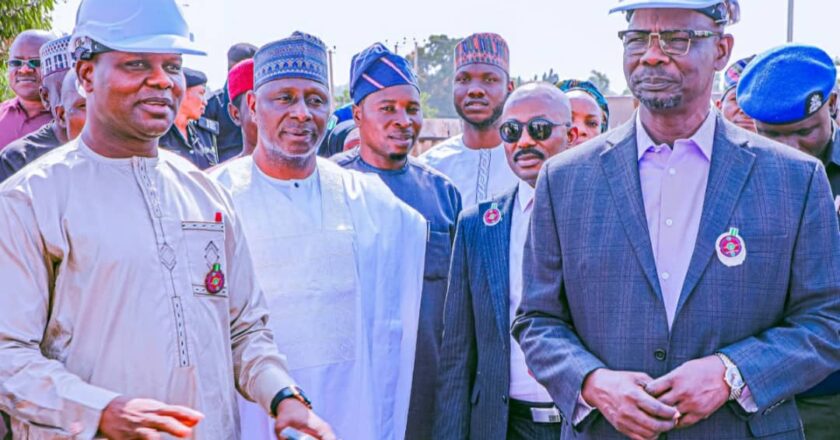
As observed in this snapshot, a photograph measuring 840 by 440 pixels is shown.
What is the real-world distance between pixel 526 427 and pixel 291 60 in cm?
195

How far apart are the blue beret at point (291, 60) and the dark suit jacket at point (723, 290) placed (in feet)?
6.16

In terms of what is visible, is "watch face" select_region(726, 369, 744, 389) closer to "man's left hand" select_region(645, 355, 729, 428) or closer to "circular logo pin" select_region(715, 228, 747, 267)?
"man's left hand" select_region(645, 355, 729, 428)

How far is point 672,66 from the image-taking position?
310cm

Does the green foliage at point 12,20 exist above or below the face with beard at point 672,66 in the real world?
above

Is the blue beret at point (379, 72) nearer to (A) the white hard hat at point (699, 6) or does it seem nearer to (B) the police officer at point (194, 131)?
(B) the police officer at point (194, 131)

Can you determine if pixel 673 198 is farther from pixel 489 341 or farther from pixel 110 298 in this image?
pixel 110 298

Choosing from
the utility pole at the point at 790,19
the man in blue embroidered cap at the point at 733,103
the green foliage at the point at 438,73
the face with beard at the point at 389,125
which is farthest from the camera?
the green foliage at the point at 438,73

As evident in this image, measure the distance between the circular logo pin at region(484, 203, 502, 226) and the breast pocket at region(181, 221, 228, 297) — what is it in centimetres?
133

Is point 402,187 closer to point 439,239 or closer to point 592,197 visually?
point 439,239

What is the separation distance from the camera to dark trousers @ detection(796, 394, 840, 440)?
3.96 metres

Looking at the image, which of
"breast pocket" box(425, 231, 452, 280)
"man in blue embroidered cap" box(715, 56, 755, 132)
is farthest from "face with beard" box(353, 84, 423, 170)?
"man in blue embroidered cap" box(715, 56, 755, 132)

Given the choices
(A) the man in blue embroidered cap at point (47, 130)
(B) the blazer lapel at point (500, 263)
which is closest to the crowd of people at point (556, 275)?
(B) the blazer lapel at point (500, 263)

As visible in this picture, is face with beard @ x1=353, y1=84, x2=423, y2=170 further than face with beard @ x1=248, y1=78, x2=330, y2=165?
Yes

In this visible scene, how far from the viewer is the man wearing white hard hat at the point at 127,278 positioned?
2.82 m
